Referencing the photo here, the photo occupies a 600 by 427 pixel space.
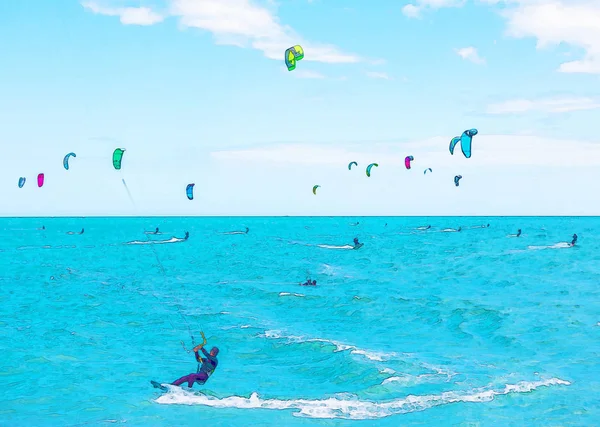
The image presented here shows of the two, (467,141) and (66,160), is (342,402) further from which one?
(66,160)

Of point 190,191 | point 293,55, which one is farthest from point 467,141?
point 190,191

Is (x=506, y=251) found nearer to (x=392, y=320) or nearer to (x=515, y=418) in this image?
(x=392, y=320)

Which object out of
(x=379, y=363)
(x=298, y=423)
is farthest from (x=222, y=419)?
(x=379, y=363)

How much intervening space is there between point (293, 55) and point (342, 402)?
11.9 meters

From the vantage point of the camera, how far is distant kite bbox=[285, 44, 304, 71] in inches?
819

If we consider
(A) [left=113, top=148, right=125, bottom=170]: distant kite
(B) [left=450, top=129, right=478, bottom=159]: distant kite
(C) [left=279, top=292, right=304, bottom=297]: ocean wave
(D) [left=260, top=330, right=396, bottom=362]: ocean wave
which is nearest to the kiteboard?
(D) [left=260, top=330, right=396, bottom=362]: ocean wave

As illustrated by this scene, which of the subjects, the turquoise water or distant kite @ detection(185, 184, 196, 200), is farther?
distant kite @ detection(185, 184, 196, 200)

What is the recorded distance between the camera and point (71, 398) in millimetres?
17094

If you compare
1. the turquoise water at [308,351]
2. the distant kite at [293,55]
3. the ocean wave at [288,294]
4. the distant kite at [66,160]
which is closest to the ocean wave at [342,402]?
the turquoise water at [308,351]

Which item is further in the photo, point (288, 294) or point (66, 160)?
point (288, 294)

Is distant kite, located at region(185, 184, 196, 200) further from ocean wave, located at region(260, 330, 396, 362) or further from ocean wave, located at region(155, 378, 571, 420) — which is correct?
ocean wave, located at region(155, 378, 571, 420)

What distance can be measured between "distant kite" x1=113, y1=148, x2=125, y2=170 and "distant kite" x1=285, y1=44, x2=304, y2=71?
6.90 metres

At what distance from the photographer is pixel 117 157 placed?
71.6 ft

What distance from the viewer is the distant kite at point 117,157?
2148 centimetres
